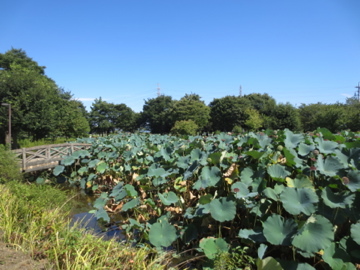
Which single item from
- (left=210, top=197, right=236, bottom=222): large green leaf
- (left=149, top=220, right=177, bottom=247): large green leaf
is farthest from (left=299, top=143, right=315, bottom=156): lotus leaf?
(left=149, top=220, right=177, bottom=247): large green leaf

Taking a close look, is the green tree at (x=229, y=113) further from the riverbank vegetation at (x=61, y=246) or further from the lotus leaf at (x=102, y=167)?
the riverbank vegetation at (x=61, y=246)

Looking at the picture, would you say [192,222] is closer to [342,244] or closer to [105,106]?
[342,244]

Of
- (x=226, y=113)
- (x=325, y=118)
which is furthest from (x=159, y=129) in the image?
(x=325, y=118)

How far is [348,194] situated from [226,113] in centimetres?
3532

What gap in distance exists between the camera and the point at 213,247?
114 inches

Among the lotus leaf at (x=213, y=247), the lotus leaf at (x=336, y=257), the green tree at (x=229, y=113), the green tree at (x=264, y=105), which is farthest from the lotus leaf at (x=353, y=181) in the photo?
the green tree at (x=229, y=113)

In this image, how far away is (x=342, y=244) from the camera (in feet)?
7.93

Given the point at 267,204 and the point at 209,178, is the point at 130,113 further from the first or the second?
the point at 267,204

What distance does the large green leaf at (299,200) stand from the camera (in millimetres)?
2367

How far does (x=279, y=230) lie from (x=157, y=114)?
156 ft

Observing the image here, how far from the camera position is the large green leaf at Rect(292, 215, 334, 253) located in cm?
217

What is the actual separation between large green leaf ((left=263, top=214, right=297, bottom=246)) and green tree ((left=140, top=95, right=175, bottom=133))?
138 ft

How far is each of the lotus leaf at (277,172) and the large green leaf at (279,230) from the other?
0.65 metres

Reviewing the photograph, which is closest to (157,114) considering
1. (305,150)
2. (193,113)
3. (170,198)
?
(193,113)
